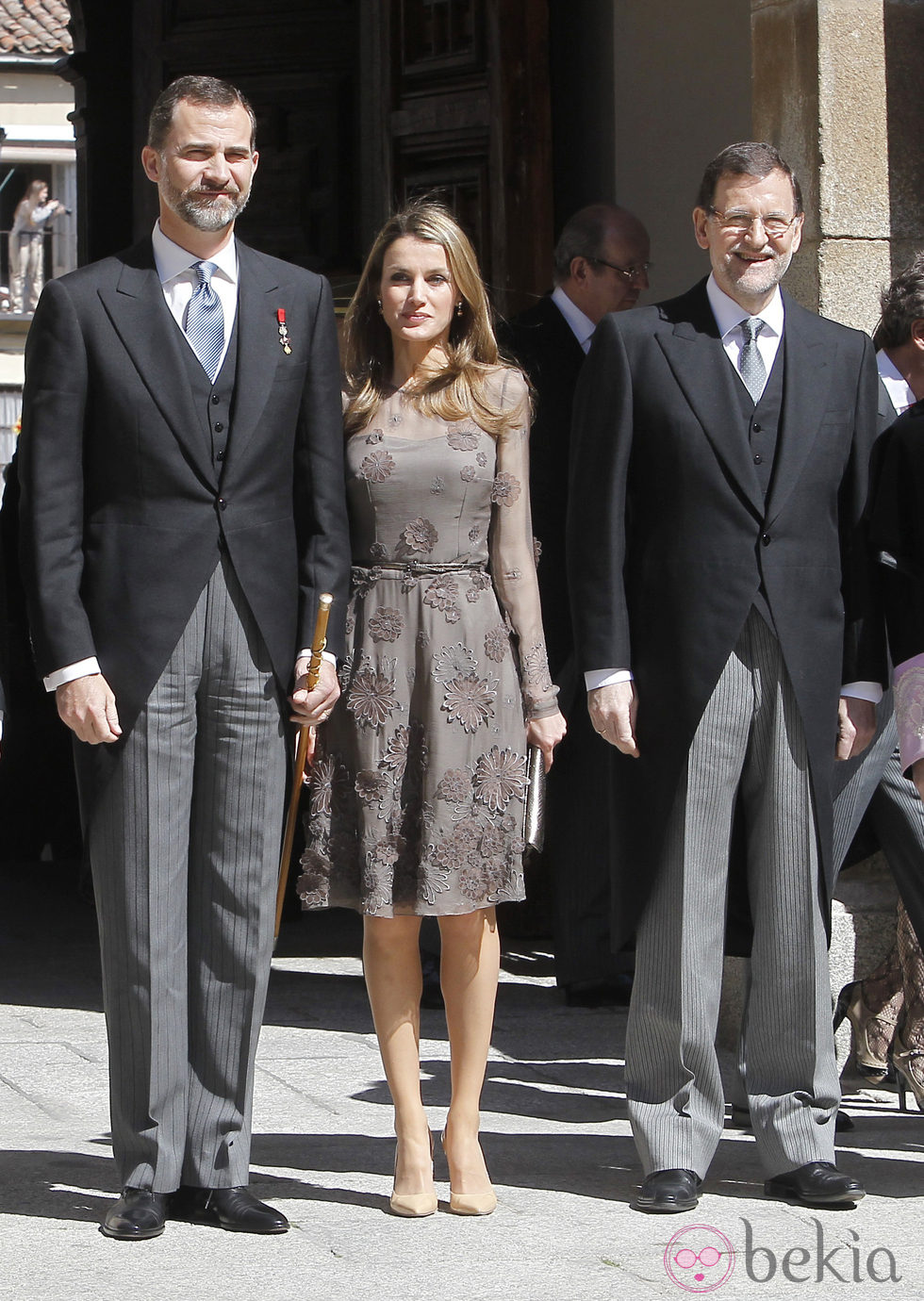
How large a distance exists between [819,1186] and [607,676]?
3.46ft

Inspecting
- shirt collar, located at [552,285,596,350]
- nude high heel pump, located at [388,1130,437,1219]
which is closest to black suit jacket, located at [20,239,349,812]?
nude high heel pump, located at [388,1130,437,1219]

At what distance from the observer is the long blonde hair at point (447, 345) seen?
13.5 feet

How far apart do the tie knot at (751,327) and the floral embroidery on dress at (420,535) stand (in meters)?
0.72

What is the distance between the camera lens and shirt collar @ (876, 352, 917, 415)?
4.79 meters

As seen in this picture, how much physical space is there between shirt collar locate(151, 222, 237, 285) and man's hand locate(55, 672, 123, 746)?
769 millimetres

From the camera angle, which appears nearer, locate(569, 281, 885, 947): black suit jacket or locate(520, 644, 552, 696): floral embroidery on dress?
locate(569, 281, 885, 947): black suit jacket

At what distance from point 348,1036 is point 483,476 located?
7.14 feet

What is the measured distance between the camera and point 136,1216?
12.5 feet

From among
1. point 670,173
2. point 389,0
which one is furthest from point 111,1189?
point 389,0

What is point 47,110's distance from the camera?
32.5 m

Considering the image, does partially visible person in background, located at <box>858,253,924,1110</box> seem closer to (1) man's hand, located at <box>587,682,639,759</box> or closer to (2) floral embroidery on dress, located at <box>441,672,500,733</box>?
(1) man's hand, located at <box>587,682,639,759</box>

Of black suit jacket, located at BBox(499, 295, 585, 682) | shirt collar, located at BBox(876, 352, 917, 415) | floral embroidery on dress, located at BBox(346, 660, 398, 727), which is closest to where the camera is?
floral embroidery on dress, located at BBox(346, 660, 398, 727)

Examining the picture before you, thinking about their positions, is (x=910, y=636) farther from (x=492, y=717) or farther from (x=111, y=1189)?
(x=111, y=1189)

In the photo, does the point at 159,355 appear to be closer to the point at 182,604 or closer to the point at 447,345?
the point at 182,604
